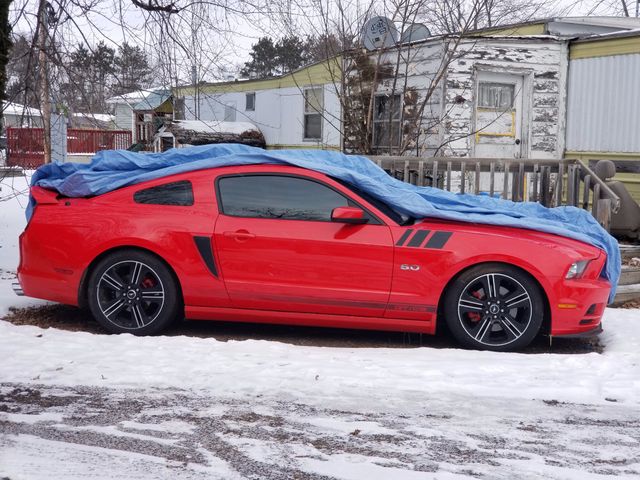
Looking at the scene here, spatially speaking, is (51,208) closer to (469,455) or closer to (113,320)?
(113,320)

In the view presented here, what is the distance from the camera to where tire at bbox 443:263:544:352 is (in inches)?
248

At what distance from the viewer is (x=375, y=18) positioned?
12.8 m

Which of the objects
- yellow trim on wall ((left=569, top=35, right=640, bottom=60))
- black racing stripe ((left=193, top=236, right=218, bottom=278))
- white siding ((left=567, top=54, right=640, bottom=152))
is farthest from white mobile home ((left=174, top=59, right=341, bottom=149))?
black racing stripe ((left=193, top=236, right=218, bottom=278))

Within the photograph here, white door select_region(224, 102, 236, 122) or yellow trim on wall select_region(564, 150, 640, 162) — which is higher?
white door select_region(224, 102, 236, 122)

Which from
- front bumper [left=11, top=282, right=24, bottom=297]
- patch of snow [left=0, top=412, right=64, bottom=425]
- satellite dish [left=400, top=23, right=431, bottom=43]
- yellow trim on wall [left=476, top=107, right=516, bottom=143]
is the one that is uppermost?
satellite dish [left=400, top=23, right=431, bottom=43]

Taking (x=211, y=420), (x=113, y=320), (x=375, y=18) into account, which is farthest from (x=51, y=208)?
(x=375, y=18)

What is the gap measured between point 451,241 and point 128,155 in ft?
9.82

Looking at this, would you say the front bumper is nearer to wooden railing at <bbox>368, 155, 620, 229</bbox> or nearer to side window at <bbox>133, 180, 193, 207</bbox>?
side window at <bbox>133, 180, 193, 207</bbox>

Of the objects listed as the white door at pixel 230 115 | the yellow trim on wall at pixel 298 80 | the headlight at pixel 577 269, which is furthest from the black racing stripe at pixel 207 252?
the white door at pixel 230 115

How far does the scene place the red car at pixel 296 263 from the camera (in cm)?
633

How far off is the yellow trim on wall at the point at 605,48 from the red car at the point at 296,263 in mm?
6829

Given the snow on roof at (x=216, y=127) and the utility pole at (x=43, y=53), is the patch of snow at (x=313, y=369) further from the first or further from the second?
the snow on roof at (x=216, y=127)

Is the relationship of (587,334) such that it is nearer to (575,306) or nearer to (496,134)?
(575,306)

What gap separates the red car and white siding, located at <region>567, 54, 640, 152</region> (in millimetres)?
6588
